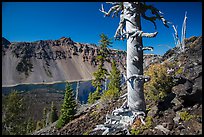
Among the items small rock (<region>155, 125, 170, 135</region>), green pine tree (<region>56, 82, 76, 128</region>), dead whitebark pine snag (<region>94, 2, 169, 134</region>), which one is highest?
dead whitebark pine snag (<region>94, 2, 169, 134</region>)

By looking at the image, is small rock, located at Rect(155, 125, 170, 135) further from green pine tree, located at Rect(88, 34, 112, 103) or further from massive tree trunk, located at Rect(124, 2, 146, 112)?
green pine tree, located at Rect(88, 34, 112, 103)

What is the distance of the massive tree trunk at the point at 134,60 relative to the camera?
823 cm

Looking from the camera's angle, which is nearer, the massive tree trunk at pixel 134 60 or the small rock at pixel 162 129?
the small rock at pixel 162 129

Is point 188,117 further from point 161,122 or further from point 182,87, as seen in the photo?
point 182,87

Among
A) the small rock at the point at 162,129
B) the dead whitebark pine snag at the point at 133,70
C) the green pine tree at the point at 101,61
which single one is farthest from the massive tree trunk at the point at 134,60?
the green pine tree at the point at 101,61

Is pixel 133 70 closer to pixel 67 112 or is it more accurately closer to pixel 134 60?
pixel 134 60

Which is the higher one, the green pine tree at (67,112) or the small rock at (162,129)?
the small rock at (162,129)

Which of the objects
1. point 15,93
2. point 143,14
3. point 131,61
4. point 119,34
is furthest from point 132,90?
point 15,93

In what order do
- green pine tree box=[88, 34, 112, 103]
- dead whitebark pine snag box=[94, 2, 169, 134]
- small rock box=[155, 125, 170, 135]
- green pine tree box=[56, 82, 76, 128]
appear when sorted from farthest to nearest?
green pine tree box=[88, 34, 112, 103]
green pine tree box=[56, 82, 76, 128]
dead whitebark pine snag box=[94, 2, 169, 134]
small rock box=[155, 125, 170, 135]

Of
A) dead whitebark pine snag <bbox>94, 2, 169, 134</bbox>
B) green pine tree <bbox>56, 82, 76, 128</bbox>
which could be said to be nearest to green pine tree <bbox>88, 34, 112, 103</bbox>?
green pine tree <bbox>56, 82, 76, 128</bbox>

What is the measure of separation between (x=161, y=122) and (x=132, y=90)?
160 cm

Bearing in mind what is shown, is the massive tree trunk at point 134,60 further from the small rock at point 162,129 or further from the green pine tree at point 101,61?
the green pine tree at point 101,61

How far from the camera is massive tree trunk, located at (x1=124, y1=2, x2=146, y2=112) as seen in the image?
8234 millimetres

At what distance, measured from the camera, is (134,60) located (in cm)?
824
